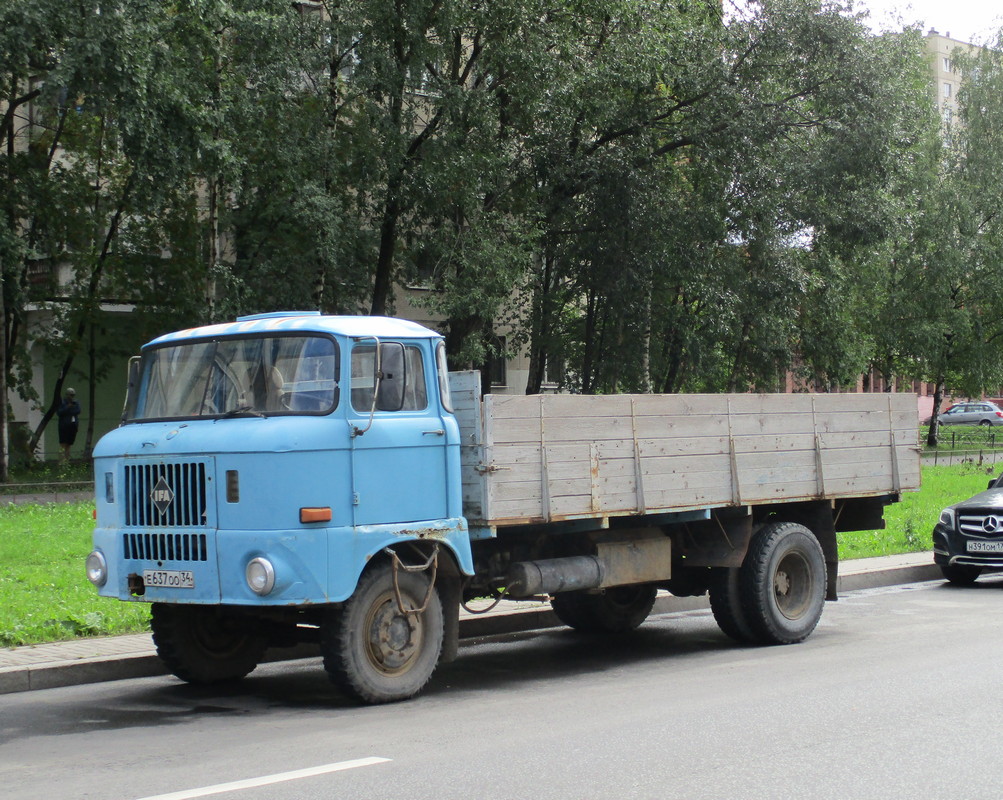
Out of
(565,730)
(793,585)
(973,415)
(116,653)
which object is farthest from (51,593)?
(973,415)

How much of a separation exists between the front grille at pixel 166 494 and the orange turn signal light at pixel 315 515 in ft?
2.14

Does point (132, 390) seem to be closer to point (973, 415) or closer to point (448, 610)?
point (448, 610)

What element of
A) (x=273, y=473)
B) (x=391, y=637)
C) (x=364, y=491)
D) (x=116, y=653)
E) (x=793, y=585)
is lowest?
(x=116, y=653)

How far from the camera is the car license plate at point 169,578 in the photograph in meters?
7.84

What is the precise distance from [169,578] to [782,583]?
5.45 meters

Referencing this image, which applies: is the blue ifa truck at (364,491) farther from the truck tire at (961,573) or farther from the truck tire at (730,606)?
the truck tire at (961,573)

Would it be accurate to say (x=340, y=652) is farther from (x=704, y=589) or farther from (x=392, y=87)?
(x=392, y=87)

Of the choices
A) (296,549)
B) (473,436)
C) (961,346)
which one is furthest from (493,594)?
(961,346)

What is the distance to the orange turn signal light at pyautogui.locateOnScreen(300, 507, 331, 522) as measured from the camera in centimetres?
762

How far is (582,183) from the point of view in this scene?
27.5 meters

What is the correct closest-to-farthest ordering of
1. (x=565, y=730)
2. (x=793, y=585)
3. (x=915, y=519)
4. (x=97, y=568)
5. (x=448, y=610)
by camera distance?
Answer: (x=565, y=730) < (x=97, y=568) < (x=448, y=610) < (x=793, y=585) < (x=915, y=519)

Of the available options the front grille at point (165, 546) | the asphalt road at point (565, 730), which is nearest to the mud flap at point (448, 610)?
the asphalt road at point (565, 730)

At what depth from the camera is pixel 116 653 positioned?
9438 millimetres

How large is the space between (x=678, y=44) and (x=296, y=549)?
20637 millimetres
